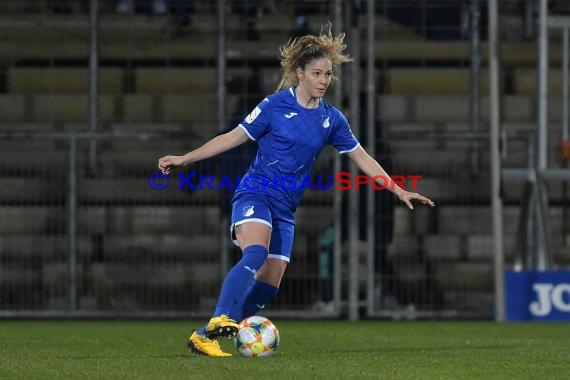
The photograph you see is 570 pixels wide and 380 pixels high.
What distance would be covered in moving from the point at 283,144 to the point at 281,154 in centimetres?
6

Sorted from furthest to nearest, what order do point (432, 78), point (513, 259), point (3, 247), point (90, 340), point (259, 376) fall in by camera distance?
1. point (432, 78)
2. point (513, 259)
3. point (3, 247)
4. point (90, 340)
5. point (259, 376)

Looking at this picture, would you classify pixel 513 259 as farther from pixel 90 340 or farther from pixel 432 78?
pixel 90 340

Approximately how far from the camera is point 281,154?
7793 mm

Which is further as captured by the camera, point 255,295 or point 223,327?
point 255,295

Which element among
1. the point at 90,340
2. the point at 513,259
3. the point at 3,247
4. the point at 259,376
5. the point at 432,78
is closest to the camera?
the point at 259,376

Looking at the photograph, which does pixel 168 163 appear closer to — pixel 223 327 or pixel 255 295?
pixel 223 327

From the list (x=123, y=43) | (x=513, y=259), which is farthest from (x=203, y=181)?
(x=513, y=259)

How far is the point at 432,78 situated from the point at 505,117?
1025mm

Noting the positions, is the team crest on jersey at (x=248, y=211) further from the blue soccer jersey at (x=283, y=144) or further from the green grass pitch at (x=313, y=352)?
the green grass pitch at (x=313, y=352)

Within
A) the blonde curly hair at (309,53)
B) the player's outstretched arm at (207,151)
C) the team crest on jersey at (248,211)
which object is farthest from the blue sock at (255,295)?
the blonde curly hair at (309,53)

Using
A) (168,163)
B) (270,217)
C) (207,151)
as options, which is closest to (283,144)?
(270,217)

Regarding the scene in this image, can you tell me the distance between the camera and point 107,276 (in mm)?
12547

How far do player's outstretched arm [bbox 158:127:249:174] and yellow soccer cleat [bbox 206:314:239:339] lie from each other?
2.65 feet

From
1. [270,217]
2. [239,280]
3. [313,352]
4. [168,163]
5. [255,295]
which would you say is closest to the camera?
[168,163]
